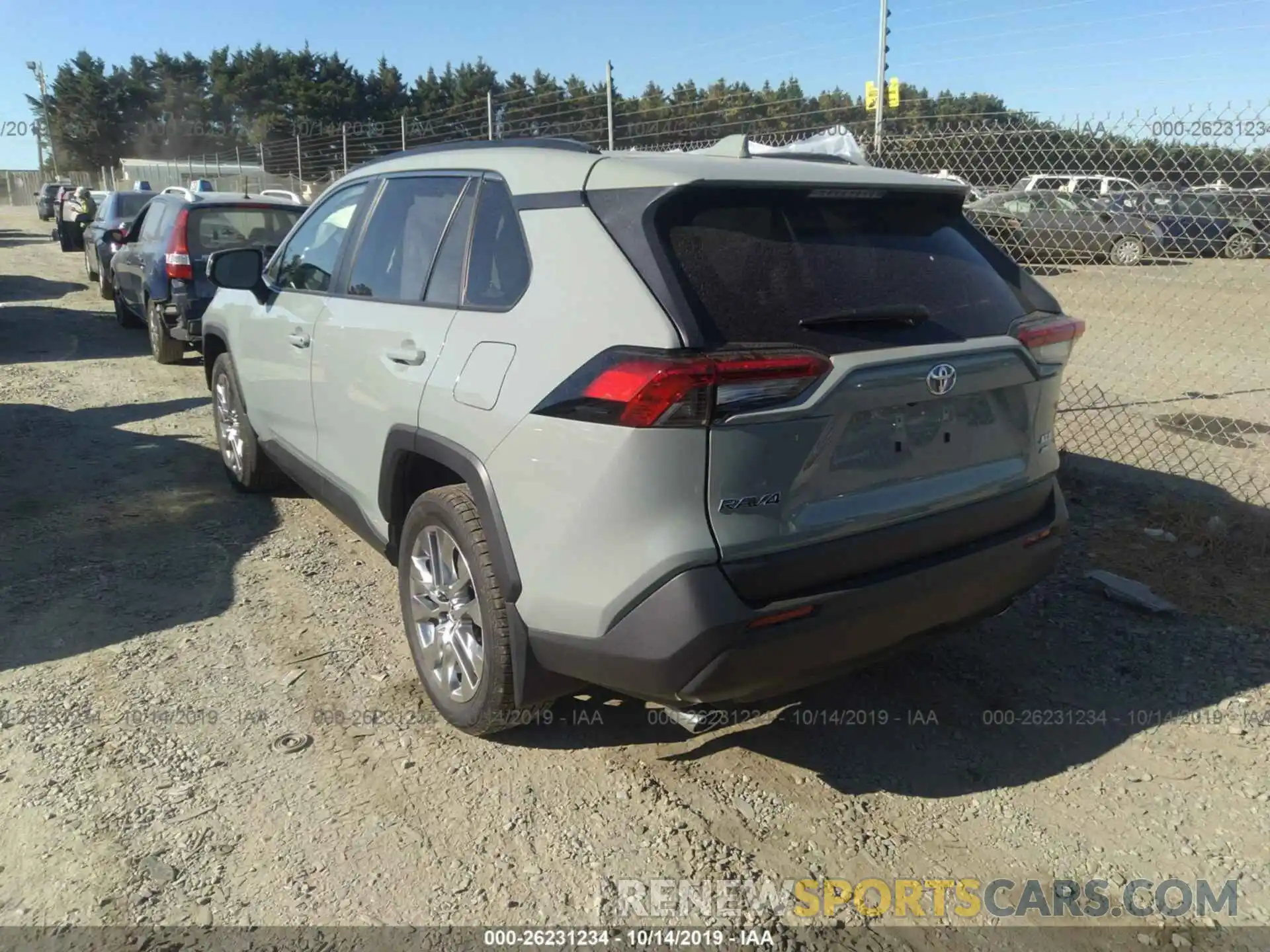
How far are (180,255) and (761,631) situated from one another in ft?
26.1

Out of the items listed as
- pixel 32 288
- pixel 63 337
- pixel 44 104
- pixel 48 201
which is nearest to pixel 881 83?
pixel 63 337

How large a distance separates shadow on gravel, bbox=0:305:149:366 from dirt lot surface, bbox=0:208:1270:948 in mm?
6380

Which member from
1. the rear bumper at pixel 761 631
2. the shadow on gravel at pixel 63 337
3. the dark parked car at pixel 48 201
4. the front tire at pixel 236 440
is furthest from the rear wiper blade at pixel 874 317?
the dark parked car at pixel 48 201

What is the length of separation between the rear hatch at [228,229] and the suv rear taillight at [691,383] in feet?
22.7

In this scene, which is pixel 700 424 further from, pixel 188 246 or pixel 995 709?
pixel 188 246

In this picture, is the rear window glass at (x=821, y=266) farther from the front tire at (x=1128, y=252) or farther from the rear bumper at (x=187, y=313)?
the front tire at (x=1128, y=252)

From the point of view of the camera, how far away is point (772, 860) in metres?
2.66

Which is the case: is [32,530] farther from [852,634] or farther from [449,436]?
[852,634]

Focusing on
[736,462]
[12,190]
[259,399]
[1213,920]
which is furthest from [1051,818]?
[12,190]

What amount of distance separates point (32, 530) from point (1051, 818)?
499 centimetres

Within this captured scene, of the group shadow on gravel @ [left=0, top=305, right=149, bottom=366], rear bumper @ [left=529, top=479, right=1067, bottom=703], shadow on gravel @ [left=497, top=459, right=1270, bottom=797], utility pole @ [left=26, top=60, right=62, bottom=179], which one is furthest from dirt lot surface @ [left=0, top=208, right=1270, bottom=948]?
utility pole @ [left=26, top=60, right=62, bottom=179]

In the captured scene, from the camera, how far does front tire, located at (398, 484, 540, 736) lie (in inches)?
112

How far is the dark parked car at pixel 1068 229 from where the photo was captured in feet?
35.3

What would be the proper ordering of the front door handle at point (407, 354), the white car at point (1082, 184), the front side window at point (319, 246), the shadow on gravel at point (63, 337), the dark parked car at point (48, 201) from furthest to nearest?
the dark parked car at point (48, 201) < the white car at point (1082, 184) < the shadow on gravel at point (63, 337) < the front side window at point (319, 246) < the front door handle at point (407, 354)
